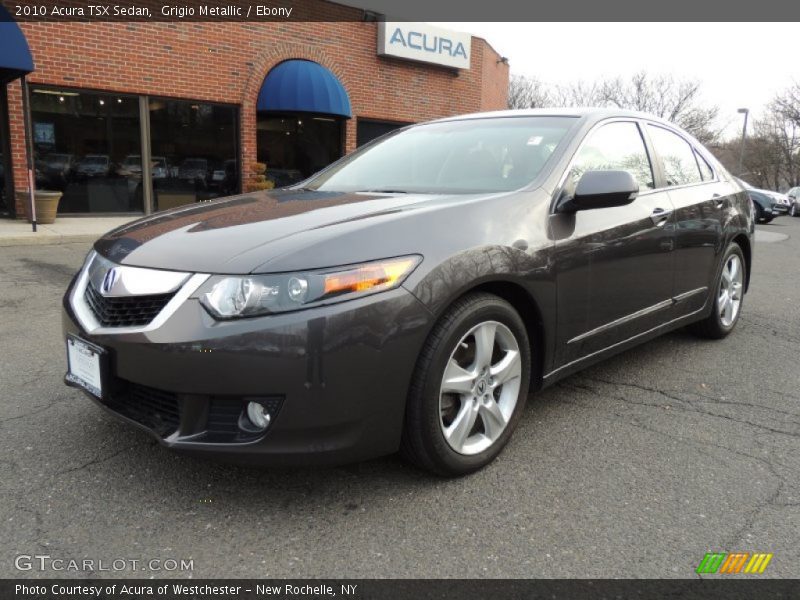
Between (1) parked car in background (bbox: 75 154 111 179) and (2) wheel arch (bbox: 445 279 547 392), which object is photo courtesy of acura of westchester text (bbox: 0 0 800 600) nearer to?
(2) wheel arch (bbox: 445 279 547 392)

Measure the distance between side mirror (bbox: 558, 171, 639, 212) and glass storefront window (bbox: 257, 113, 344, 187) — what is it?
12.0 metres

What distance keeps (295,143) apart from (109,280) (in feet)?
41.8

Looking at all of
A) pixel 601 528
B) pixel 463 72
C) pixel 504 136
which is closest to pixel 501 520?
pixel 601 528

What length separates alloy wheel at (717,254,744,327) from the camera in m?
4.68

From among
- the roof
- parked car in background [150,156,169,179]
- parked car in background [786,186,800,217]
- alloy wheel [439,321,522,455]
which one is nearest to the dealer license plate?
alloy wheel [439,321,522,455]

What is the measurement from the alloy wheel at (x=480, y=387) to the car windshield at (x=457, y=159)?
0.77m

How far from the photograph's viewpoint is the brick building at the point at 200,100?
1127 centimetres

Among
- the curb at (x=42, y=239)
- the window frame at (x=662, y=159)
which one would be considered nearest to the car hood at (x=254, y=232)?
the window frame at (x=662, y=159)

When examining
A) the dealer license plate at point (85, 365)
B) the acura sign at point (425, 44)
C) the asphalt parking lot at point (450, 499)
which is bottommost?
the asphalt parking lot at point (450, 499)

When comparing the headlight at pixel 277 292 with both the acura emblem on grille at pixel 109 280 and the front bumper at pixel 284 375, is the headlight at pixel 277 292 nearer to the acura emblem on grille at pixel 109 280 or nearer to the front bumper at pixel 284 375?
the front bumper at pixel 284 375

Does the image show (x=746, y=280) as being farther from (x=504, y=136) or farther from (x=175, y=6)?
(x=175, y=6)

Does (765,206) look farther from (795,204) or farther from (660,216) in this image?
(660,216)

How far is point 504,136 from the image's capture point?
11.5ft
